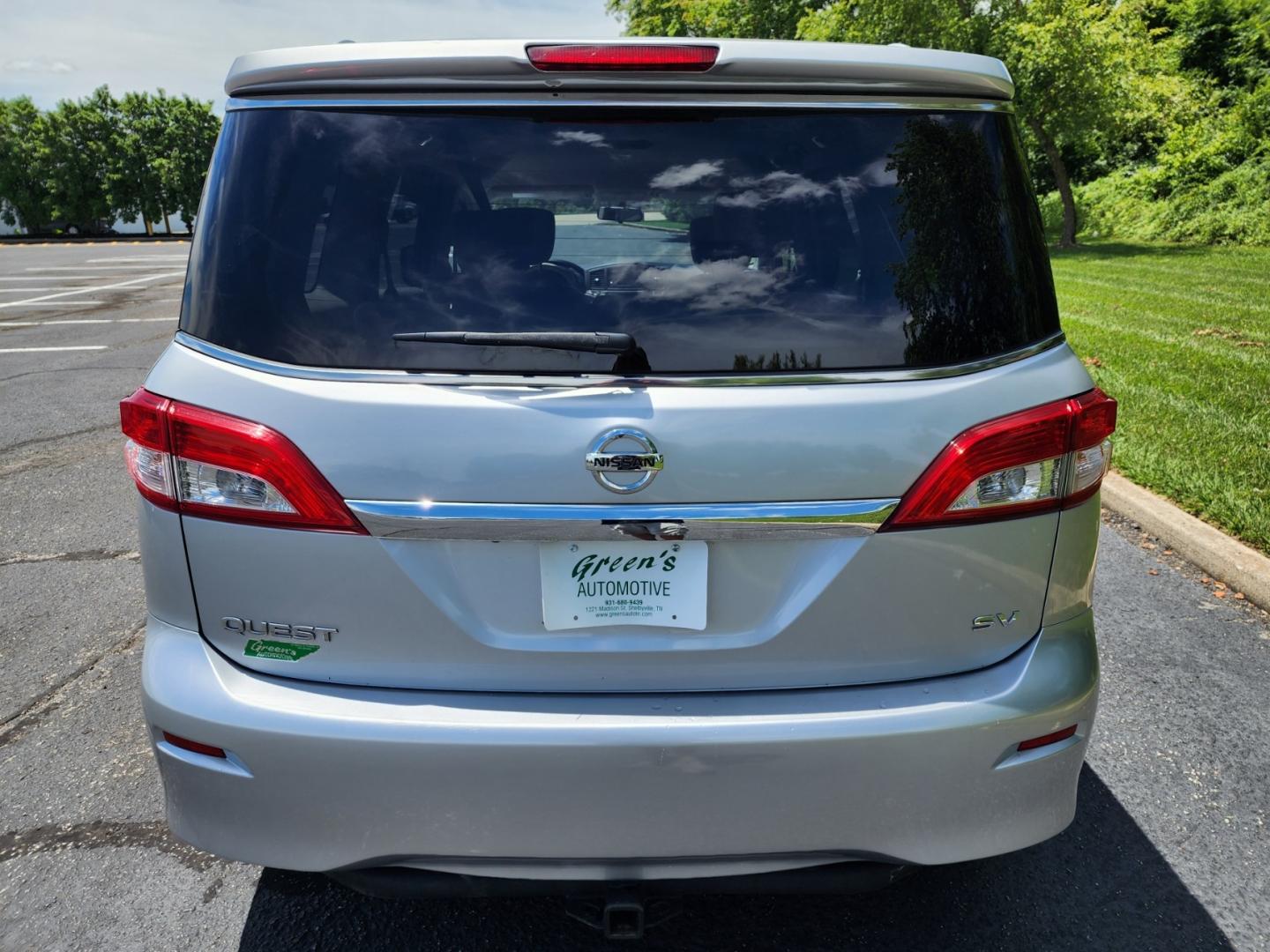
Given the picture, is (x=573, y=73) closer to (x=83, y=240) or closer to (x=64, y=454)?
(x=64, y=454)

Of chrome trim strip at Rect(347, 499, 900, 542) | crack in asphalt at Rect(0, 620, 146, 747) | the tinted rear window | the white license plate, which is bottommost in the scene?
crack in asphalt at Rect(0, 620, 146, 747)

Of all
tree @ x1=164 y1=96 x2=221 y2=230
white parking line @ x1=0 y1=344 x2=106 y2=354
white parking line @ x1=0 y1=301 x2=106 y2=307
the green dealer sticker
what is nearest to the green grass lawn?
the green dealer sticker

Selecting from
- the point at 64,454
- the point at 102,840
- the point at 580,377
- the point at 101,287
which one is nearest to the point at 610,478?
the point at 580,377

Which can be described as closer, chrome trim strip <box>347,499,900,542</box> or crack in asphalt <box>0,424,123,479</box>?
chrome trim strip <box>347,499,900,542</box>

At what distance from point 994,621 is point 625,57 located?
4.13ft

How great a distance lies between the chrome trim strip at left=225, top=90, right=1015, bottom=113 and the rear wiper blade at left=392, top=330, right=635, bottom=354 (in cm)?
43

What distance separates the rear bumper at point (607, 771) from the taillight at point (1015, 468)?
0.32 metres

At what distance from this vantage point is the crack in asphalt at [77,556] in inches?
190

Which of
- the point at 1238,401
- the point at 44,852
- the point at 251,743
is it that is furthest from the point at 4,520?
the point at 1238,401

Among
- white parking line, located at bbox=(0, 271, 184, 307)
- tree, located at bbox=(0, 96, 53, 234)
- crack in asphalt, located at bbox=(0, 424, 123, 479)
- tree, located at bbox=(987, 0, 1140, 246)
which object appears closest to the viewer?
crack in asphalt, located at bbox=(0, 424, 123, 479)

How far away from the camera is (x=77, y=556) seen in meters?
4.88

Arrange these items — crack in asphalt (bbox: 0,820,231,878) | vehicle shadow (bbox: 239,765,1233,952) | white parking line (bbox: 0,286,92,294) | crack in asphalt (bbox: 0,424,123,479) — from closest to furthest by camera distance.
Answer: vehicle shadow (bbox: 239,765,1233,952)
crack in asphalt (bbox: 0,820,231,878)
crack in asphalt (bbox: 0,424,123,479)
white parking line (bbox: 0,286,92,294)

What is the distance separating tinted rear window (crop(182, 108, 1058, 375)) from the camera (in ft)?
6.01

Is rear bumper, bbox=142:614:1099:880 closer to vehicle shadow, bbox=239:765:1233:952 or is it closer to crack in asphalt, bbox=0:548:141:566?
vehicle shadow, bbox=239:765:1233:952
